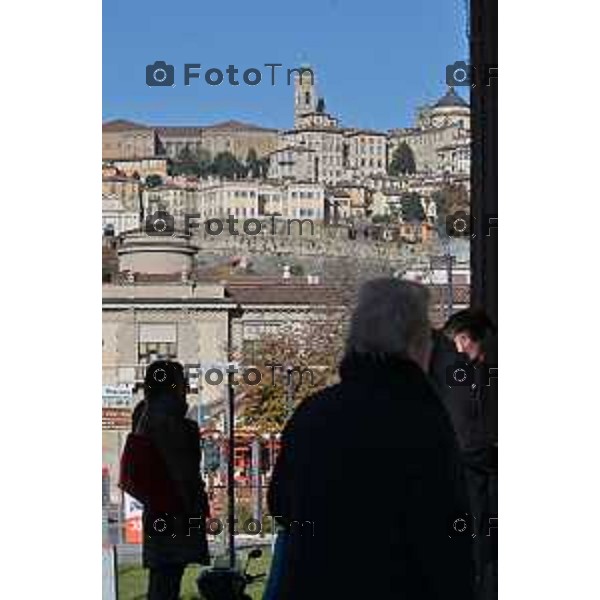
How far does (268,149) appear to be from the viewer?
139 inches

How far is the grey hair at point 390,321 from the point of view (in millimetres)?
2494

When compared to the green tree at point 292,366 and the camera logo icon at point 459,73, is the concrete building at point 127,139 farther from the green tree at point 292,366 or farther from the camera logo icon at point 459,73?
the camera logo icon at point 459,73

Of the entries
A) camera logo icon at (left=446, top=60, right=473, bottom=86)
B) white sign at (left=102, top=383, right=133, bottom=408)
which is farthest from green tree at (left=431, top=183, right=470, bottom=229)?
white sign at (left=102, top=383, right=133, bottom=408)

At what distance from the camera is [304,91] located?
3.44m

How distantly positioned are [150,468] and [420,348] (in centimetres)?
124

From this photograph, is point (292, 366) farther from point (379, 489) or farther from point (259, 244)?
point (379, 489)

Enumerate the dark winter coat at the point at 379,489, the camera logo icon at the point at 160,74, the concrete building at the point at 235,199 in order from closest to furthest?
1. the dark winter coat at the point at 379,489
2. the camera logo icon at the point at 160,74
3. the concrete building at the point at 235,199

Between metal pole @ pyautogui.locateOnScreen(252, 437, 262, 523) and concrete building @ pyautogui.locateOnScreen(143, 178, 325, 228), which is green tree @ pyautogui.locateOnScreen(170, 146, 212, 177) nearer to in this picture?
concrete building @ pyautogui.locateOnScreen(143, 178, 325, 228)

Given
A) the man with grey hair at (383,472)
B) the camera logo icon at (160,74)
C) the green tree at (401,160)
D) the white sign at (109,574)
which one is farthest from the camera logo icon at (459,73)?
the white sign at (109,574)

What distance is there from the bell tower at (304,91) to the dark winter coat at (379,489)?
1086 mm

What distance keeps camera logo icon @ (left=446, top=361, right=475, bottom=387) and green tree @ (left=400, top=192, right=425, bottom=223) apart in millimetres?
383

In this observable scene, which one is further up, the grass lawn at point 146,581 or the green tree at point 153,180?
the green tree at point 153,180
